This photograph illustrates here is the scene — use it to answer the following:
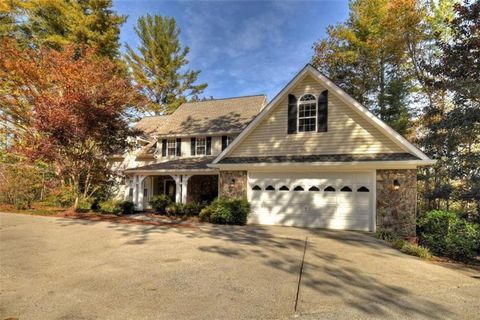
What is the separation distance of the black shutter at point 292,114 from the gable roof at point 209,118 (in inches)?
201

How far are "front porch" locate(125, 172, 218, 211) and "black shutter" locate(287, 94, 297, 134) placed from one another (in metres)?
5.14

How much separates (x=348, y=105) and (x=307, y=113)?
1809 millimetres

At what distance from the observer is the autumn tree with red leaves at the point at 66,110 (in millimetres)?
13773

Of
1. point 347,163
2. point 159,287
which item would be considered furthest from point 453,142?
point 159,287

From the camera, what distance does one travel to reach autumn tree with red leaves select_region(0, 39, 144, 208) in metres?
13.8

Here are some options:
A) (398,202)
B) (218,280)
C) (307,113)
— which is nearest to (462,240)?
(398,202)

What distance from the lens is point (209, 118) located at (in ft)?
66.1

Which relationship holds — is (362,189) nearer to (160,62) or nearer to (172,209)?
(172,209)

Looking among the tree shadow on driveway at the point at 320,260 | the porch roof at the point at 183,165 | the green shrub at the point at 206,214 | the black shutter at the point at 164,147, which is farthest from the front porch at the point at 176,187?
the tree shadow on driveway at the point at 320,260

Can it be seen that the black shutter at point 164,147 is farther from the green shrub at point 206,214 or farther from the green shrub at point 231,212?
the green shrub at point 231,212

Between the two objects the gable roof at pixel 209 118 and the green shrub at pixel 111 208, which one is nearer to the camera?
the green shrub at pixel 111 208

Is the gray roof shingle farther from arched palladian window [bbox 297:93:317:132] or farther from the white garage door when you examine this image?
arched palladian window [bbox 297:93:317:132]

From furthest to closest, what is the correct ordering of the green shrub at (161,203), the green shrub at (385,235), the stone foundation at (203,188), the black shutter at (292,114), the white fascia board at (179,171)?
the stone foundation at (203,188)
the green shrub at (161,203)
the white fascia board at (179,171)
the black shutter at (292,114)
the green shrub at (385,235)

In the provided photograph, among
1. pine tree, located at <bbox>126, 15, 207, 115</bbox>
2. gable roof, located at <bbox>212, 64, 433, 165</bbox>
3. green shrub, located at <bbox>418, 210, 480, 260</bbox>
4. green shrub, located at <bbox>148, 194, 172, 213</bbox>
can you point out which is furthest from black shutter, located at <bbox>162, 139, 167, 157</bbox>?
green shrub, located at <bbox>418, 210, 480, 260</bbox>
